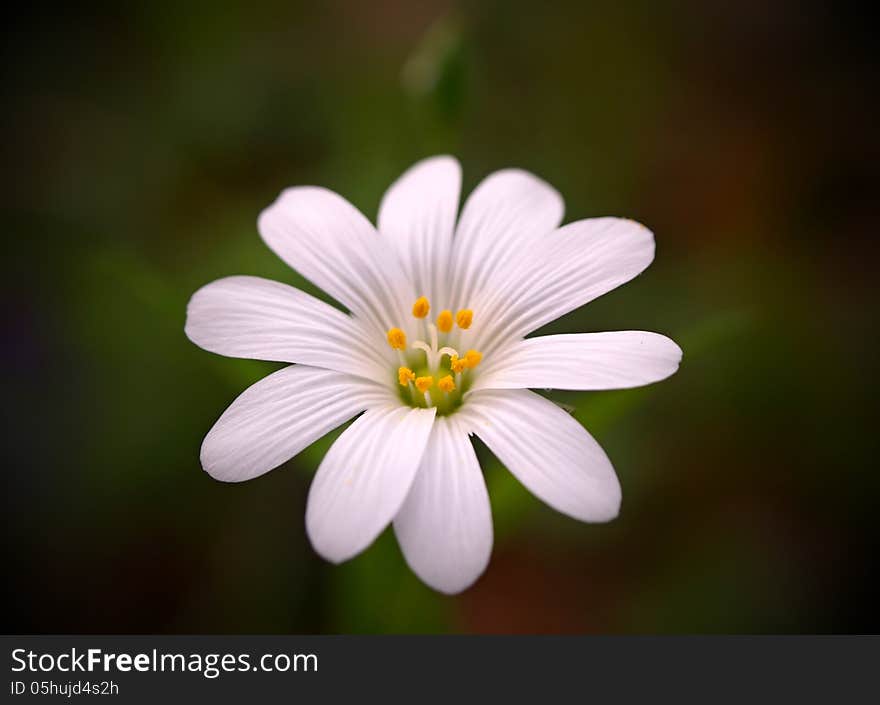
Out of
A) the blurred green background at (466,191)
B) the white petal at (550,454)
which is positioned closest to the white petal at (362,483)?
the white petal at (550,454)

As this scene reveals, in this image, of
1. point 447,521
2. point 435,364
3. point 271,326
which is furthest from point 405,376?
point 447,521

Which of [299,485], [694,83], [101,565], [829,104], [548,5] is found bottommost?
[101,565]

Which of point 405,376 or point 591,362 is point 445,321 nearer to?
point 405,376

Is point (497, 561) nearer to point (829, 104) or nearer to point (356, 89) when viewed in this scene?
point (356, 89)

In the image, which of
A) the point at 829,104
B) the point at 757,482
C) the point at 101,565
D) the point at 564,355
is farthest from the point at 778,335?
the point at 101,565

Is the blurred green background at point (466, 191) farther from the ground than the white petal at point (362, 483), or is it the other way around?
the blurred green background at point (466, 191)

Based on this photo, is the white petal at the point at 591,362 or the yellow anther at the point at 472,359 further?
the yellow anther at the point at 472,359

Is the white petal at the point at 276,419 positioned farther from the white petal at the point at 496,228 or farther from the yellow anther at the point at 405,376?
the white petal at the point at 496,228
